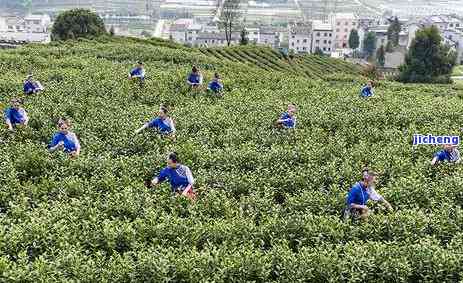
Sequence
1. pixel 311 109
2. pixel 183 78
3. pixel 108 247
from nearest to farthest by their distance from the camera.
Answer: pixel 108 247
pixel 311 109
pixel 183 78

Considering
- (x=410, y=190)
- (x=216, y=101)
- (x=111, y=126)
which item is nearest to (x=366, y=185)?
(x=410, y=190)

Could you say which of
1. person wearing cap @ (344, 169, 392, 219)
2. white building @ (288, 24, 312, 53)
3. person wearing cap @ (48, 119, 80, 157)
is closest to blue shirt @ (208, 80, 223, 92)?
person wearing cap @ (48, 119, 80, 157)

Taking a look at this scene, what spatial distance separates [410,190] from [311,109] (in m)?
9.24

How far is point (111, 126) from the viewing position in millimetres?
18969

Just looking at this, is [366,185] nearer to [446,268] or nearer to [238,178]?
[446,268]

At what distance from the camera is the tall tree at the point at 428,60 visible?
273ft

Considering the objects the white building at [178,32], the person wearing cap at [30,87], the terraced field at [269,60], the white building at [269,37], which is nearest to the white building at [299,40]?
the white building at [269,37]

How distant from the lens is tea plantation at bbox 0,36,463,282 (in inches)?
394

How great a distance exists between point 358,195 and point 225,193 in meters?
3.60

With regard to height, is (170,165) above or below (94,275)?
above

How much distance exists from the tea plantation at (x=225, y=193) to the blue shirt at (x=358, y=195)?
1.49 feet

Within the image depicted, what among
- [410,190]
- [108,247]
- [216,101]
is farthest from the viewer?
[216,101]

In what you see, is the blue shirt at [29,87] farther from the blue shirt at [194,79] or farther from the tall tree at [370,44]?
the tall tree at [370,44]

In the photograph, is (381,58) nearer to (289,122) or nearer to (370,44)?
(370,44)
